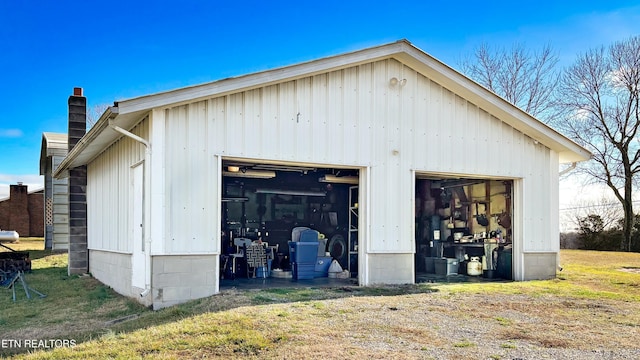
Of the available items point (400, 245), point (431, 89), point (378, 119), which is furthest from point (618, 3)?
point (400, 245)

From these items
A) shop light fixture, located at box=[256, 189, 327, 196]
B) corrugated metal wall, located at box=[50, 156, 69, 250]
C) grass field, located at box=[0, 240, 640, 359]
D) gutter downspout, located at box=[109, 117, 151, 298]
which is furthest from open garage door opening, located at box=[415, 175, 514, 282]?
corrugated metal wall, located at box=[50, 156, 69, 250]

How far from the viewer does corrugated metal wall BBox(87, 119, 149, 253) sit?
30.9ft

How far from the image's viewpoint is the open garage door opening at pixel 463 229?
12.2 meters

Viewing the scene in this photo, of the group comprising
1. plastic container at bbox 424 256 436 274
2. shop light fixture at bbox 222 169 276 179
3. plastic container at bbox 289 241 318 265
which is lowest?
plastic container at bbox 424 256 436 274

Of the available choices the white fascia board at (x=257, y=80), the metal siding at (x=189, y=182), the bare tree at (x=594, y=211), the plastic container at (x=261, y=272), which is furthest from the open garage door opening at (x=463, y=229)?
the bare tree at (x=594, y=211)

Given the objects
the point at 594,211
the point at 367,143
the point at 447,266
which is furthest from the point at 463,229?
the point at 594,211

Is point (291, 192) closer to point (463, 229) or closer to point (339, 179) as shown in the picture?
point (339, 179)

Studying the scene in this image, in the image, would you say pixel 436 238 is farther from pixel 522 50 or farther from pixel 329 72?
pixel 522 50

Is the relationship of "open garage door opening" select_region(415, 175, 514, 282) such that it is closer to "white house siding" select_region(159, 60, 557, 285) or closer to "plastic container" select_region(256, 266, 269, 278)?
"white house siding" select_region(159, 60, 557, 285)

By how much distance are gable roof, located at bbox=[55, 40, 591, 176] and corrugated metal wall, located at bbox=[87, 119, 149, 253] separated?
271mm

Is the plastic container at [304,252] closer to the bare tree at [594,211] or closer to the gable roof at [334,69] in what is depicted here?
the gable roof at [334,69]

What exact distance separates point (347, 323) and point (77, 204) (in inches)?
402

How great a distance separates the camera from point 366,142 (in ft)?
32.2

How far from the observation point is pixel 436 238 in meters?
13.6
